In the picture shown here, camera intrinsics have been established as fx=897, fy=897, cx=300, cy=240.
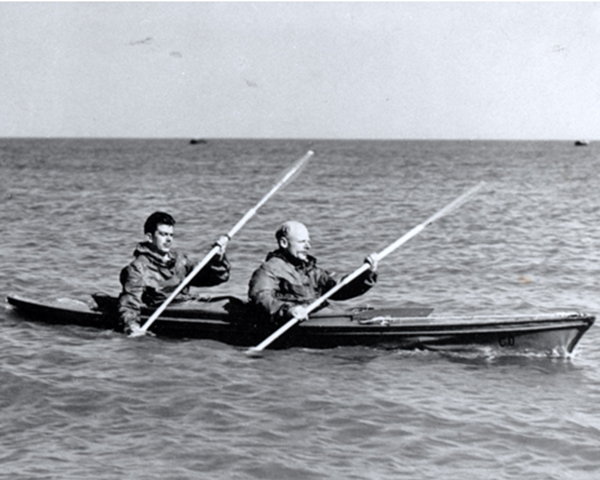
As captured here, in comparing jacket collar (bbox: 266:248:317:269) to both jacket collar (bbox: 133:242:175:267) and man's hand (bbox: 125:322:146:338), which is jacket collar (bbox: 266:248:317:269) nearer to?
jacket collar (bbox: 133:242:175:267)

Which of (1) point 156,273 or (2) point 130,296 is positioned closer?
(2) point 130,296

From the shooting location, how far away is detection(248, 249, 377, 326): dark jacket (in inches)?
371

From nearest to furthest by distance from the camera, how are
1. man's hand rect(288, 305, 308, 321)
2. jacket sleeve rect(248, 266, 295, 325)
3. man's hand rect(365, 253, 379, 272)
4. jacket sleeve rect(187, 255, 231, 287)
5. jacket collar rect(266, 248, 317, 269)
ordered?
man's hand rect(365, 253, 379, 272), man's hand rect(288, 305, 308, 321), jacket sleeve rect(248, 266, 295, 325), jacket collar rect(266, 248, 317, 269), jacket sleeve rect(187, 255, 231, 287)

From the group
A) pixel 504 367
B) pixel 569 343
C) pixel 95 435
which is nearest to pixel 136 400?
pixel 95 435

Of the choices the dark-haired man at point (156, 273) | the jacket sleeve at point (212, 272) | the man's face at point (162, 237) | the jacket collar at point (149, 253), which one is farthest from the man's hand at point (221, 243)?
the jacket collar at point (149, 253)

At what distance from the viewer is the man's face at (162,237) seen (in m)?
9.93

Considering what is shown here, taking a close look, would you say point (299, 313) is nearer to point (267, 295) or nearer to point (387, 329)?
point (267, 295)

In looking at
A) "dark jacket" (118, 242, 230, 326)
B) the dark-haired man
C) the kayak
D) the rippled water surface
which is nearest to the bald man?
the kayak

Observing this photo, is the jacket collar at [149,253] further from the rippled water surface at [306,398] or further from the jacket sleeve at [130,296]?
the rippled water surface at [306,398]

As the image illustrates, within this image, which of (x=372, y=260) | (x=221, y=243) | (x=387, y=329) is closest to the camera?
(x=372, y=260)

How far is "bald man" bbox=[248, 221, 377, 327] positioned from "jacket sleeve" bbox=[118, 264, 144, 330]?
1345 mm

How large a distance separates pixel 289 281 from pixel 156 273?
5.65 ft

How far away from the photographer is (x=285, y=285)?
956 centimetres

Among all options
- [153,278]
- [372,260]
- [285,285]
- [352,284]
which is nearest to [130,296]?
[153,278]
